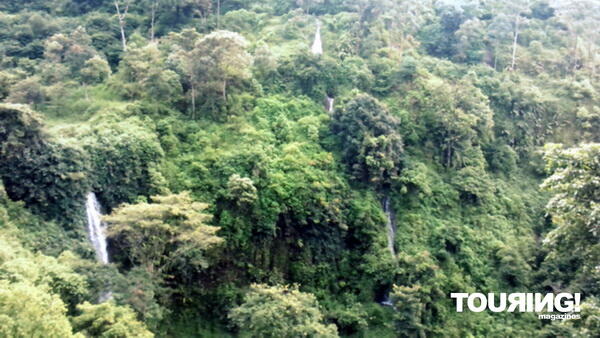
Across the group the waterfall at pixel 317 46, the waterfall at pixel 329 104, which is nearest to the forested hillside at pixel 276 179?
the waterfall at pixel 329 104

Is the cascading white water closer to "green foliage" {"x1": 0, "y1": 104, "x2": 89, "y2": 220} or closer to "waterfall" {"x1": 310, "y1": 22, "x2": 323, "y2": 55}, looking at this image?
"waterfall" {"x1": 310, "y1": 22, "x2": 323, "y2": 55}

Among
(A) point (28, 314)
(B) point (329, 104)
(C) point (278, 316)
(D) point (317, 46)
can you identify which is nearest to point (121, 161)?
(C) point (278, 316)

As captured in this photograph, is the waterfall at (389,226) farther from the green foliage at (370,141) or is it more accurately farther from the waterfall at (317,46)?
the waterfall at (317,46)

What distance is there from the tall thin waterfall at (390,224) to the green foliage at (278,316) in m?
7.49

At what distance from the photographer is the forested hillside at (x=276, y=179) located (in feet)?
50.4

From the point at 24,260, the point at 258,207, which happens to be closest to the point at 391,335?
the point at 258,207

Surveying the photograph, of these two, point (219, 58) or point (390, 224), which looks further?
point (390, 224)

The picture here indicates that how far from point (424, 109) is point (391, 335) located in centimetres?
1276

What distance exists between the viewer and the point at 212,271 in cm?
2014

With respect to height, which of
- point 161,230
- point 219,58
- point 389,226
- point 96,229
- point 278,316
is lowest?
point 389,226

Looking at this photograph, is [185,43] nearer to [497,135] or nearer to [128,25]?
[128,25]

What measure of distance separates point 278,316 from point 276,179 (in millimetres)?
7482

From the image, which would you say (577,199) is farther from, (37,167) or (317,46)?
(317,46)

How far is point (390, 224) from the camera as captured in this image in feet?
78.8
